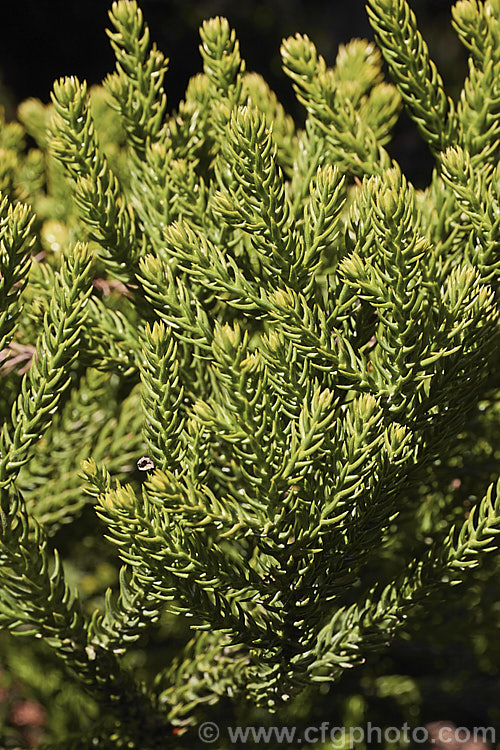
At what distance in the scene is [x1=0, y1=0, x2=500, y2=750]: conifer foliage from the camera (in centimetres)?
64

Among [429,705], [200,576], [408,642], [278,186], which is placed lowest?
[429,705]

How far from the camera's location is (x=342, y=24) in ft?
12.4

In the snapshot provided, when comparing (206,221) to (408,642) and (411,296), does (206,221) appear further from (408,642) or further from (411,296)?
(408,642)

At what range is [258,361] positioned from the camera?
66 centimetres

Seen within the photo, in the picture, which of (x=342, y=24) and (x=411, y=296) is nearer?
(x=411, y=296)

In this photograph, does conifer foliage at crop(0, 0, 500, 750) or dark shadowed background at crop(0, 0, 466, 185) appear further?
dark shadowed background at crop(0, 0, 466, 185)

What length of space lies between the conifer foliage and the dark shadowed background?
111 inches

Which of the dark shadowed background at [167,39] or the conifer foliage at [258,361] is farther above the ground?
the dark shadowed background at [167,39]

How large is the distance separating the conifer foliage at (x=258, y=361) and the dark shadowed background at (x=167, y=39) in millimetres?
2809

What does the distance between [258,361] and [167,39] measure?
11.5 ft

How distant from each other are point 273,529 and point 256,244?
270 mm

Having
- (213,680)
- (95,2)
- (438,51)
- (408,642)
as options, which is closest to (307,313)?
(213,680)

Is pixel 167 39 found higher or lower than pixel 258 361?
higher

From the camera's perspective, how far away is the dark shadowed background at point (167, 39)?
140 inches
